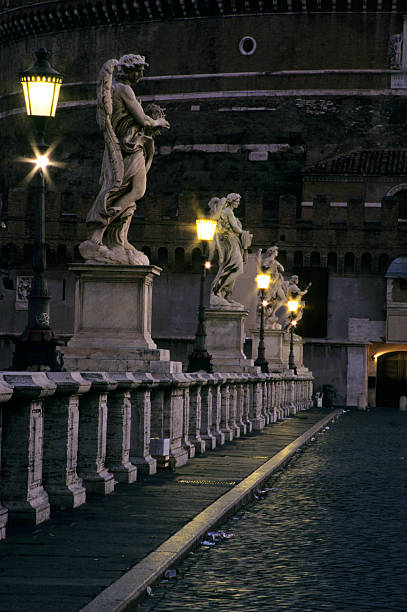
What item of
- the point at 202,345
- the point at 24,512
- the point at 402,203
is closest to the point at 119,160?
the point at 24,512

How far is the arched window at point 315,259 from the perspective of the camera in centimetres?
5887

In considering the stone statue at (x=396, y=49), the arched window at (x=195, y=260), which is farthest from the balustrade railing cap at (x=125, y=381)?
the stone statue at (x=396, y=49)

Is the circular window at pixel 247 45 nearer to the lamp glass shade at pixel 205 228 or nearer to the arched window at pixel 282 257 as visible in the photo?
the arched window at pixel 282 257

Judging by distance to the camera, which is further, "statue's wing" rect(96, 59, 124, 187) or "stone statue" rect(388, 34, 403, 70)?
"stone statue" rect(388, 34, 403, 70)

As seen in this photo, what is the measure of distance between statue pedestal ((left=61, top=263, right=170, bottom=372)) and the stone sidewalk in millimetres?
1820

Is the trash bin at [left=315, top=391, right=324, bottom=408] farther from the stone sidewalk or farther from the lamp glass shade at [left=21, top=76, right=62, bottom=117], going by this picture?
the lamp glass shade at [left=21, top=76, right=62, bottom=117]

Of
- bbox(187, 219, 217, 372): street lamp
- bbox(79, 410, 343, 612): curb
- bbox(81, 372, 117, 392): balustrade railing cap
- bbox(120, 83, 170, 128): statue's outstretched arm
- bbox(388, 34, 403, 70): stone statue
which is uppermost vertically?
bbox(388, 34, 403, 70): stone statue

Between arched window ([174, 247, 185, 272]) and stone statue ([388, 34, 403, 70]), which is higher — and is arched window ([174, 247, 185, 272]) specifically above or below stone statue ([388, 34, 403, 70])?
below

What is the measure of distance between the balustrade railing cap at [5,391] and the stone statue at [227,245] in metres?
17.6

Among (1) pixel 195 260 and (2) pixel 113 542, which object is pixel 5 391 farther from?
(1) pixel 195 260

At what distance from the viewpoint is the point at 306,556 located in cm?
762

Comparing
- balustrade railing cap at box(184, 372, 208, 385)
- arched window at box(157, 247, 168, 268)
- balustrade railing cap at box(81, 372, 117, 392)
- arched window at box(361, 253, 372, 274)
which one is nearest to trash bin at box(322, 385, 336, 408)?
arched window at box(361, 253, 372, 274)

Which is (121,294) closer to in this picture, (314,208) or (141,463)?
(141,463)

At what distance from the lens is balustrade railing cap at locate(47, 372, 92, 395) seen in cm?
827
